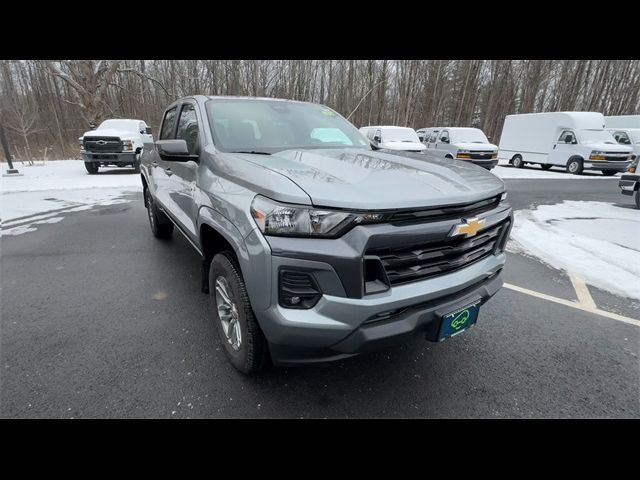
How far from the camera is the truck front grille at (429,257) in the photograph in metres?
1.67

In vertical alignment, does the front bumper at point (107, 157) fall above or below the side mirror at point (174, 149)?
below

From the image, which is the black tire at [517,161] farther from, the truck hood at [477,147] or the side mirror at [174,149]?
the side mirror at [174,149]

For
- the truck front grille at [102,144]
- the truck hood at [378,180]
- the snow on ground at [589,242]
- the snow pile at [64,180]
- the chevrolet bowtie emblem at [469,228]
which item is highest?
the truck hood at [378,180]

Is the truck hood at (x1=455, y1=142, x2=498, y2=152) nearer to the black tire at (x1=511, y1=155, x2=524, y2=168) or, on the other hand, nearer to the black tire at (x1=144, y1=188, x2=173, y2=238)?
the black tire at (x1=511, y1=155, x2=524, y2=168)

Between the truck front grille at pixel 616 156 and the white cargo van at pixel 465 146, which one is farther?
the truck front grille at pixel 616 156

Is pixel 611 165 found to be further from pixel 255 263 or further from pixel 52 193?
pixel 52 193

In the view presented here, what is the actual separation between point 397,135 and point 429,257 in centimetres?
1280

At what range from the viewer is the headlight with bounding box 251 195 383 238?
1.59 m

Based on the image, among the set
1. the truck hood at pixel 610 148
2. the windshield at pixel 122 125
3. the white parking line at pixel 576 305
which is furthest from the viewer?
the truck hood at pixel 610 148

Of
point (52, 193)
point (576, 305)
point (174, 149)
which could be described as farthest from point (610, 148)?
point (52, 193)

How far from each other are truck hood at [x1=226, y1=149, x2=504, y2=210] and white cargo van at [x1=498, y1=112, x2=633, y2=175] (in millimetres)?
16828

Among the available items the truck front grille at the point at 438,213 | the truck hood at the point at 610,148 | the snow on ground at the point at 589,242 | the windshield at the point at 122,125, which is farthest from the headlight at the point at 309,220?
the truck hood at the point at 610,148

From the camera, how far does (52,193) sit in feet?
29.2
